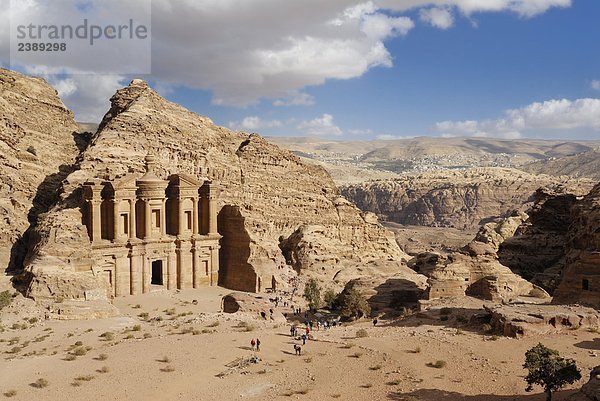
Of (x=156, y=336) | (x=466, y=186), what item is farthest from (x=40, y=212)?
(x=466, y=186)

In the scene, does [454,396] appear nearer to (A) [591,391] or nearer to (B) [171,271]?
(A) [591,391]

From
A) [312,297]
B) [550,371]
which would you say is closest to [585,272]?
[550,371]

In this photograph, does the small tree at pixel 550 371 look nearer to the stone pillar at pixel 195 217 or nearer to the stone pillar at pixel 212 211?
the stone pillar at pixel 212 211

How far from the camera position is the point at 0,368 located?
2038 centimetres

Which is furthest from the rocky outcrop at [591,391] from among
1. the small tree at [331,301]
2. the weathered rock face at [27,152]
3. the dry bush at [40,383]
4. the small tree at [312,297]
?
the weathered rock face at [27,152]

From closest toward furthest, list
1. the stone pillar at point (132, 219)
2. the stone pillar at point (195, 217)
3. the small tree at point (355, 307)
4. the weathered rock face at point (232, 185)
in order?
the small tree at point (355, 307) → the stone pillar at point (132, 219) → the weathered rock face at point (232, 185) → the stone pillar at point (195, 217)

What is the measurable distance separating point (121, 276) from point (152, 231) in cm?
415

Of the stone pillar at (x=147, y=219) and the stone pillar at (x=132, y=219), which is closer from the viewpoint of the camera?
the stone pillar at (x=132, y=219)

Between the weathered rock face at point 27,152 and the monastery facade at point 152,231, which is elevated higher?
the weathered rock face at point 27,152

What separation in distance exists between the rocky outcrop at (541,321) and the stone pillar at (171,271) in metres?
23.1

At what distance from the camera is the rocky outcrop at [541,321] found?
22.4 metres

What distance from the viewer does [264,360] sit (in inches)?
834

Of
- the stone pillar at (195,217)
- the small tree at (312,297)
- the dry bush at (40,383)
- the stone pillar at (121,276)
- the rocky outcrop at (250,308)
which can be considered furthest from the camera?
the stone pillar at (195,217)

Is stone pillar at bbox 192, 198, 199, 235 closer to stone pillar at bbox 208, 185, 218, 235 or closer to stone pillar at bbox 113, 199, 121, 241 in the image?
stone pillar at bbox 208, 185, 218, 235
